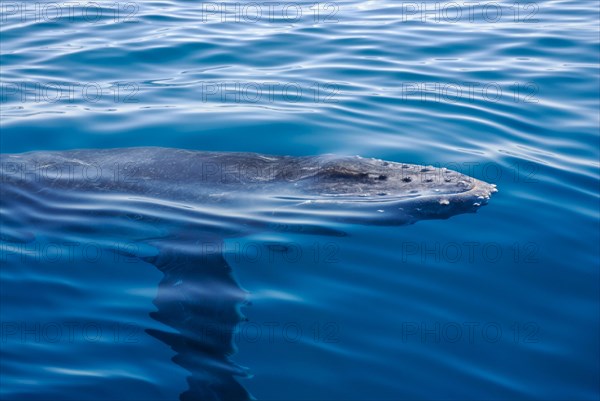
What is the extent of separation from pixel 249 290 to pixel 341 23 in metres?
10.3

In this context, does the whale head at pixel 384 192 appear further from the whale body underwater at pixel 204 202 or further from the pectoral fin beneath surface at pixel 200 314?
the pectoral fin beneath surface at pixel 200 314

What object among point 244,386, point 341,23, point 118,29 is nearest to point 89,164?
point 244,386

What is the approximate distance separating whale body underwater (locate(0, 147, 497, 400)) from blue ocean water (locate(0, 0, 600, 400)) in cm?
13

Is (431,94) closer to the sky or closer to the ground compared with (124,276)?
closer to the sky

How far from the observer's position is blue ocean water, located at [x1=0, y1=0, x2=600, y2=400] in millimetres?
5680

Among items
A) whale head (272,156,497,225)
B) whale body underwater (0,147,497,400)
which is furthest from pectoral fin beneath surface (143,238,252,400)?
whale head (272,156,497,225)

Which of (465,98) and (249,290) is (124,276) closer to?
(249,290)

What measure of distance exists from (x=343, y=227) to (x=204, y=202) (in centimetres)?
144

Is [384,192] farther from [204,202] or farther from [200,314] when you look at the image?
[200,314]

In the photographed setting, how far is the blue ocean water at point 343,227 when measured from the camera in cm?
568

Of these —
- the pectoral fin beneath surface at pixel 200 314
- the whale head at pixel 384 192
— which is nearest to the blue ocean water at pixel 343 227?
the pectoral fin beneath surface at pixel 200 314

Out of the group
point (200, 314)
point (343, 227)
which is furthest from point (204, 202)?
point (200, 314)

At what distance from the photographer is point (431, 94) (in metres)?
11.6

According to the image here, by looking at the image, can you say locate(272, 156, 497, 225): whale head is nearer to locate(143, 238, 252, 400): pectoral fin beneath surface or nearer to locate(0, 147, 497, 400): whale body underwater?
locate(0, 147, 497, 400): whale body underwater
